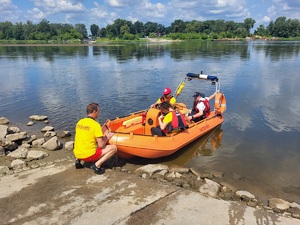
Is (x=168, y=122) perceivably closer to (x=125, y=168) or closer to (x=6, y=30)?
(x=125, y=168)

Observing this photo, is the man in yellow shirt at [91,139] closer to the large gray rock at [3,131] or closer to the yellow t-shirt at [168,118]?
the yellow t-shirt at [168,118]

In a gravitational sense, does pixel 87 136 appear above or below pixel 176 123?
above

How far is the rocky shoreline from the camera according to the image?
5543 mm

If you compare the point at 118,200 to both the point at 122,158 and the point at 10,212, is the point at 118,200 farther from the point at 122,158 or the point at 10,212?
the point at 122,158

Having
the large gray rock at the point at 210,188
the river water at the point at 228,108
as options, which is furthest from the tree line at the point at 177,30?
the large gray rock at the point at 210,188

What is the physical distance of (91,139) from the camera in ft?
18.5

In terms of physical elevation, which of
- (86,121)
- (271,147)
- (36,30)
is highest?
(36,30)

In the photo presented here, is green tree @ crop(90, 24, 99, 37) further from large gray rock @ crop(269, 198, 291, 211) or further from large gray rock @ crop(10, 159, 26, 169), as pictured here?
large gray rock @ crop(269, 198, 291, 211)

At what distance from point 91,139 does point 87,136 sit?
11cm

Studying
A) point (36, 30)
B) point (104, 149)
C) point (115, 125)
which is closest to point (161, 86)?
point (115, 125)

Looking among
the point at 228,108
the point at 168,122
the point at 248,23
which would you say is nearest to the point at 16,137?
the point at 168,122

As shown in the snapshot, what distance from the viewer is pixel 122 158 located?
7.24 m

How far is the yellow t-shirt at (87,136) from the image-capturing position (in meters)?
5.55

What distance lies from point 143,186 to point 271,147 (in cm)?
474
